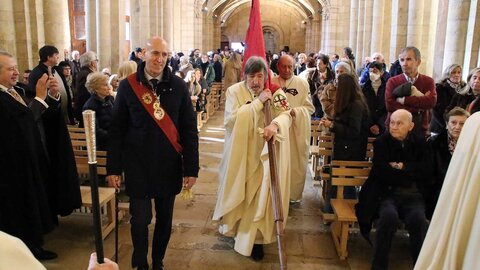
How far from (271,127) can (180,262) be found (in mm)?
1541

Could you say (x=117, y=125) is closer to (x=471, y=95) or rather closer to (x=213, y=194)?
(x=213, y=194)

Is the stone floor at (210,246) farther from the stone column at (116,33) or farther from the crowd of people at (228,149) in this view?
the stone column at (116,33)

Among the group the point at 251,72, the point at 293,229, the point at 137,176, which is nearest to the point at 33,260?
the point at 137,176

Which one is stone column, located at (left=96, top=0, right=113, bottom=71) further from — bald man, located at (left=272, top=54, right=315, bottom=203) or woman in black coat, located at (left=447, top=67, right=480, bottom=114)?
woman in black coat, located at (left=447, top=67, right=480, bottom=114)

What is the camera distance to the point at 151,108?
11.3ft

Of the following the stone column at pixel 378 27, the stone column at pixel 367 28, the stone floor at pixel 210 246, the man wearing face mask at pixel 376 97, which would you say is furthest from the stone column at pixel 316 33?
the stone floor at pixel 210 246

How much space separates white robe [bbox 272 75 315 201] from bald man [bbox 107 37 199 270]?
1.76 m

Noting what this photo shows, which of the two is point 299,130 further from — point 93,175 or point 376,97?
point 93,175

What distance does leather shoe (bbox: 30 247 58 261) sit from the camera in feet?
13.4

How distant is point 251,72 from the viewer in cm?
404

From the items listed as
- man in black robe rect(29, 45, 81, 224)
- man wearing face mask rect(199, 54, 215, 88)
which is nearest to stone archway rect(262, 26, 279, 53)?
man wearing face mask rect(199, 54, 215, 88)

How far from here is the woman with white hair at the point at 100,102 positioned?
17.5 ft

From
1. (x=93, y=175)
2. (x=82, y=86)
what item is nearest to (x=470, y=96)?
(x=93, y=175)

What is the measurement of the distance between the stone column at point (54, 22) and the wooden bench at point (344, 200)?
19.7ft
